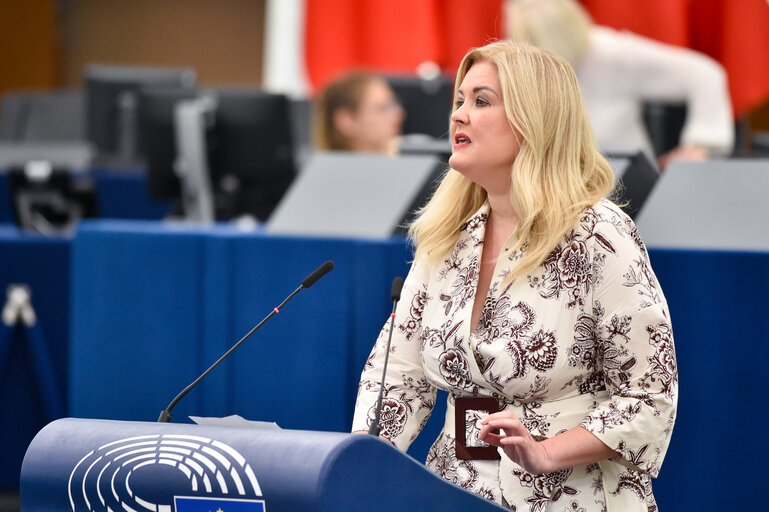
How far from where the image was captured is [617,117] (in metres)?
4.16

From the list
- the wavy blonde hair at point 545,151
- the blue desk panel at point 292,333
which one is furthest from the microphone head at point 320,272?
the blue desk panel at point 292,333

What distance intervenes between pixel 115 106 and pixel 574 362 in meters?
4.39

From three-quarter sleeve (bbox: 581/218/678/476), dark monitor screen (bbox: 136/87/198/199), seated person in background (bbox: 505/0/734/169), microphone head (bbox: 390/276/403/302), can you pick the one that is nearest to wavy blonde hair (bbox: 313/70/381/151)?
seated person in background (bbox: 505/0/734/169)

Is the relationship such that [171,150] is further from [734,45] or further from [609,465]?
[609,465]

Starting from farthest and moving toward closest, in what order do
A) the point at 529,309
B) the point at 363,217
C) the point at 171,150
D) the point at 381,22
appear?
1. the point at 381,22
2. the point at 171,150
3. the point at 363,217
4. the point at 529,309

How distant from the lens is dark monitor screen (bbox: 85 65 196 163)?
5.73 meters

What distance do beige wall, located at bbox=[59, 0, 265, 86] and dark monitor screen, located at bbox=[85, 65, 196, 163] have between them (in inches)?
158

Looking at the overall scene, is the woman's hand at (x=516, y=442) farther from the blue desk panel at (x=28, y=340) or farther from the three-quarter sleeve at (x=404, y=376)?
the blue desk panel at (x=28, y=340)

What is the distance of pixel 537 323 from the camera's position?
1.77 m

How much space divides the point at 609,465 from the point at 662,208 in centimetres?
82

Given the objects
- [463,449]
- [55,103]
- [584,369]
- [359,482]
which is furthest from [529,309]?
[55,103]

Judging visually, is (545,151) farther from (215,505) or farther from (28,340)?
(28,340)

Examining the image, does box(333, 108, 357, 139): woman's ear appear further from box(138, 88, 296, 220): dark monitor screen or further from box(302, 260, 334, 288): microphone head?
box(302, 260, 334, 288): microphone head

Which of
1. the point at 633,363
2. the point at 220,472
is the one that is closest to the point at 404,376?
the point at 633,363
